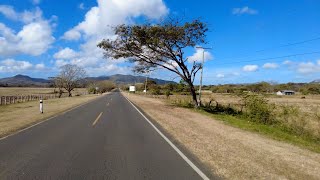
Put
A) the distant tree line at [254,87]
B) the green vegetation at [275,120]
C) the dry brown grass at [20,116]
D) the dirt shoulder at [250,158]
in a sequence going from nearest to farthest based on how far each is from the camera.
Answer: the dirt shoulder at [250,158] → the dry brown grass at [20,116] → the green vegetation at [275,120] → the distant tree line at [254,87]

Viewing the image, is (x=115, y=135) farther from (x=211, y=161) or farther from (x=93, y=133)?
(x=211, y=161)

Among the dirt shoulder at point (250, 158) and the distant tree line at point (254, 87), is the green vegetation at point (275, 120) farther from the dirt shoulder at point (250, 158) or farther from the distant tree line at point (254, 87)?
the distant tree line at point (254, 87)

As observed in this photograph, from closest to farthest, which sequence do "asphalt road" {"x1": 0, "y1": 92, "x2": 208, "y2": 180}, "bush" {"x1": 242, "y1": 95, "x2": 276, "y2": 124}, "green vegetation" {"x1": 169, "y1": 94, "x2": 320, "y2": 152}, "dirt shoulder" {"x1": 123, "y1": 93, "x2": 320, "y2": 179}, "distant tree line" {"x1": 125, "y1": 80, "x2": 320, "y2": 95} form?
"asphalt road" {"x1": 0, "y1": 92, "x2": 208, "y2": 180} < "dirt shoulder" {"x1": 123, "y1": 93, "x2": 320, "y2": 179} < "green vegetation" {"x1": 169, "y1": 94, "x2": 320, "y2": 152} < "bush" {"x1": 242, "y1": 95, "x2": 276, "y2": 124} < "distant tree line" {"x1": 125, "y1": 80, "x2": 320, "y2": 95}

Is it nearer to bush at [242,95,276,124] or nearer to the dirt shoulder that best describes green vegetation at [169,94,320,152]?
bush at [242,95,276,124]

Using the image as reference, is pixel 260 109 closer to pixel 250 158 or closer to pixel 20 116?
pixel 250 158

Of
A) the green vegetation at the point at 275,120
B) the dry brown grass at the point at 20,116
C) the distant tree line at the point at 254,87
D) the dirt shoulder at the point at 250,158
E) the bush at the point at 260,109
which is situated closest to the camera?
the dirt shoulder at the point at 250,158

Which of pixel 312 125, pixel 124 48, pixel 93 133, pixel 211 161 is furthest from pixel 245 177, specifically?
pixel 124 48

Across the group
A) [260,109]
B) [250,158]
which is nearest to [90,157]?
[250,158]

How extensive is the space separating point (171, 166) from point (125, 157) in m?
1.58

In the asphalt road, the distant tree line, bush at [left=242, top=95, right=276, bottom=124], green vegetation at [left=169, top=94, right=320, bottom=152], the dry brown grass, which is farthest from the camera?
the distant tree line

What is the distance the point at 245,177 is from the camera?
24.1 feet

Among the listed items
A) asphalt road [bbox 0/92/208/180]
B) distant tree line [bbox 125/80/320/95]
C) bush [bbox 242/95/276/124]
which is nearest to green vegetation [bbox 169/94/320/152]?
bush [bbox 242/95/276/124]

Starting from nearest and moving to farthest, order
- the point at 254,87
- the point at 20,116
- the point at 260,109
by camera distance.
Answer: the point at 20,116
the point at 260,109
the point at 254,87

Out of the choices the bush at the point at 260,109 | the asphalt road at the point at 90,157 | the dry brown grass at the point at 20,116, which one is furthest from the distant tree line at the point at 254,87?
the asphalt road at the point at 90,157
